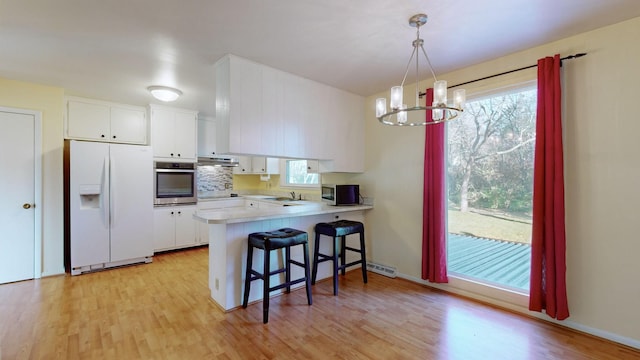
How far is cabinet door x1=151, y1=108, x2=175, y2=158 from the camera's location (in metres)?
4.47

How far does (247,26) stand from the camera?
218 cm

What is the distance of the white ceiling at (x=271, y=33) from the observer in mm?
1932

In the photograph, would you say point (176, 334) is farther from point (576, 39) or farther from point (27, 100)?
point (576, 39)

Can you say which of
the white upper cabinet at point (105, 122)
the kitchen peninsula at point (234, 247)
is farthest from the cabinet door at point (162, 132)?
the kitchen peninsula at point (234, 247)

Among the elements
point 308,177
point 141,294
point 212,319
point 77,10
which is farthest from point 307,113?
point 141,294

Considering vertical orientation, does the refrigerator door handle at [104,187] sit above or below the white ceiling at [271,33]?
below

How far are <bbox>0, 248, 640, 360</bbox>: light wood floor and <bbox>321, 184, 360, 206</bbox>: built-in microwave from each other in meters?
1.13

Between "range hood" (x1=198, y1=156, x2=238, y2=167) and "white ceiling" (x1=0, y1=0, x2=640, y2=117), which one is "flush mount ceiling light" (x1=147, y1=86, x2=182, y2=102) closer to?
"white ceiling" (x1=0, y1=0, x2=640, y2=117)

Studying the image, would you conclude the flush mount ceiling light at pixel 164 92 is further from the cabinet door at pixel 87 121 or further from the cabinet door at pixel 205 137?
the cabinet door at pixel 205 137

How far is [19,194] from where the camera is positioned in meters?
3.40

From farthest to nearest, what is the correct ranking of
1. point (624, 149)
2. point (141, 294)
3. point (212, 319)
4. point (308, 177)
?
point (308, 177) < point (141, 294) < point (212, 319) < point (624, 149)

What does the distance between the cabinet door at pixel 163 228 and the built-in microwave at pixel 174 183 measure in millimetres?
151

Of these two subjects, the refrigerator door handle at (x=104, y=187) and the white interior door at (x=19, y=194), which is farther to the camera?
the refrigerator door handle at (x=104, y=187)

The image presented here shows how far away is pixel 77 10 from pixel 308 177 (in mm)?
3649
